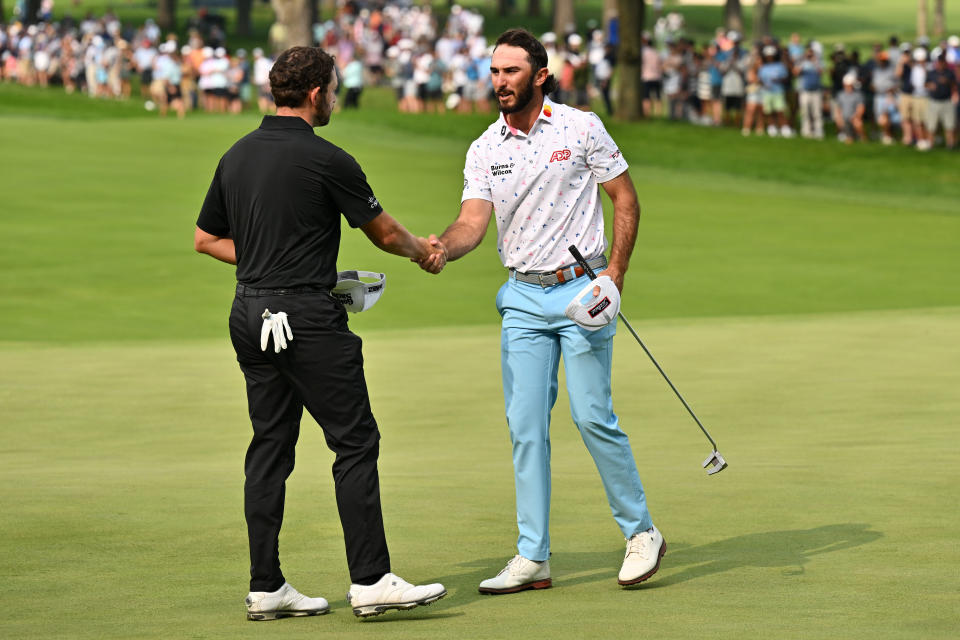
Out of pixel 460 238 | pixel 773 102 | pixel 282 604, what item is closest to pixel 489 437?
pixel 460 238

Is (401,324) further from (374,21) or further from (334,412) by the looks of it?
(374,21)

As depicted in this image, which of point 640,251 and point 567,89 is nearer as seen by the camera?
point 640,251

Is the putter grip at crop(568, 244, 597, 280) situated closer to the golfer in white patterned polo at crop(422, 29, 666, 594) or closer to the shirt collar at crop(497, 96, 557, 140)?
the golfer in white patterned polo at crop(422, 29, 666, 594)

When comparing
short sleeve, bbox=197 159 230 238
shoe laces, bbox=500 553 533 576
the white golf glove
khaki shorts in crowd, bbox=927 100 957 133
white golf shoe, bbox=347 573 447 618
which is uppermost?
short sleeve, bbox=197 159 230 238

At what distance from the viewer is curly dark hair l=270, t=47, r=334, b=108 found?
19.4ft

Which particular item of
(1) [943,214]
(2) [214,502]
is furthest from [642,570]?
(1) [943,214]

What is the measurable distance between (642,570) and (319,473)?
297 centimetres

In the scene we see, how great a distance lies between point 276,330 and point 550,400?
4.34ft

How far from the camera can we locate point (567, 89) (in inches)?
1464

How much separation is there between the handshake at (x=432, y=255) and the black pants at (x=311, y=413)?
1.98 feet

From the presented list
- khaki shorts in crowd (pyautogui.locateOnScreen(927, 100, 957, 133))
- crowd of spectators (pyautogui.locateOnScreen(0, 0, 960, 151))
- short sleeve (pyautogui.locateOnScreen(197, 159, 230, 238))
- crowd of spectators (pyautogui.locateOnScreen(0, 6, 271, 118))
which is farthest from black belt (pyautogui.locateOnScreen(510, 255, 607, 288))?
crowd of spectators (pyautogui.locateOnScreen(0, 6, 271, 118))

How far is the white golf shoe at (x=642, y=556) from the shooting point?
6.32m

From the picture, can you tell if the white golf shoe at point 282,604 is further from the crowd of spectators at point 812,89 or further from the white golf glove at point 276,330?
the crowd of spectators at point 812,89

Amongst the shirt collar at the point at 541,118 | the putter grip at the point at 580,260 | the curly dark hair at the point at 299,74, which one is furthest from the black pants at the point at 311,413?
the shirt collar at the point at 541,118
